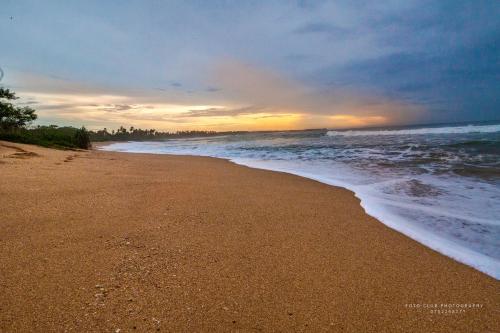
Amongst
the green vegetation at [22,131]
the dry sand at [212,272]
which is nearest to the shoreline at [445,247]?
the dry sand at [212,272]

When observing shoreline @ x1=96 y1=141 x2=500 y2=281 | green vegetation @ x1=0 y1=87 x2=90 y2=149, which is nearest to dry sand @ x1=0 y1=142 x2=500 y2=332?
shoreline @ x1=96 y1=141 x2=500 y2=281

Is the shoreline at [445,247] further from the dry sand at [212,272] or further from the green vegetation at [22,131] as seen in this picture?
the green vegetation at [22,131]

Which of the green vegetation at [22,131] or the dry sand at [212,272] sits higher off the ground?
the green vegetation at [22,131]

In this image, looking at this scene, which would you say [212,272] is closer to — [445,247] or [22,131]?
[445,247]

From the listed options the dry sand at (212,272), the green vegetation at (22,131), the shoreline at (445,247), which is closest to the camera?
the dry sand at (212,272)

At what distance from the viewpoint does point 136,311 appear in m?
1.86

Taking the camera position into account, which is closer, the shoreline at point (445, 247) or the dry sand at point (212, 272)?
the dry sand at point (212, 272)

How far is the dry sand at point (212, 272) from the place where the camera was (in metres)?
1.87

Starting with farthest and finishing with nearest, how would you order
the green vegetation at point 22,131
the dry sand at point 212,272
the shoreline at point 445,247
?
the green vegetation at point 22,131 → the shoreline at point 445,247 → the dry sand at point 212,272

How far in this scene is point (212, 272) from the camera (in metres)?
2.42

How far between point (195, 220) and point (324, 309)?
209 cm

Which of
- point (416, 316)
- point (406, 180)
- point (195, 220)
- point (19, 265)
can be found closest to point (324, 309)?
point (416, 316)

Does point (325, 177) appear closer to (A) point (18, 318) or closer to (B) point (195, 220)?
(B) point (195, 220)

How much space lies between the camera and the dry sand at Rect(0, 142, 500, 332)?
187cm
